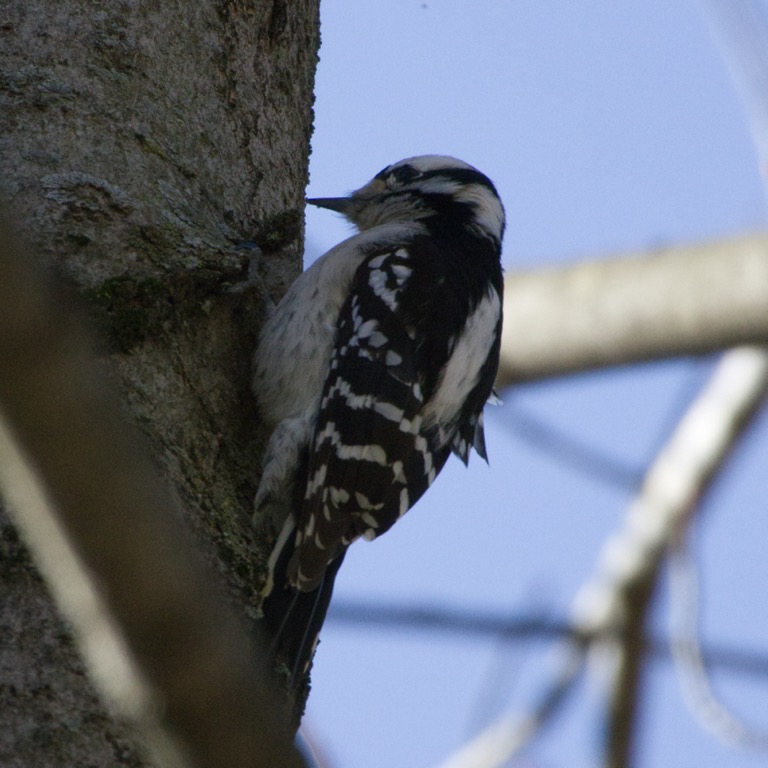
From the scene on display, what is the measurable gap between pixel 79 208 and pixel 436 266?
1.17 m

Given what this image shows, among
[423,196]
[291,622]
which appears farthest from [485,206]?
[291,622]

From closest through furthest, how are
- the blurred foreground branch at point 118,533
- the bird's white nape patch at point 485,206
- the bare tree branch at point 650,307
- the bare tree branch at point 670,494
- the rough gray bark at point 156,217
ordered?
1. the blurred foreground branch at point 118,533
2. the rough gray bark at point 156,217
3. the bare tree branch at point 650,307
4. the bare tree branch at point 670,494
5. the bird's white nape patch at point 485,206

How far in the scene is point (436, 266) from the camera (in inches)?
123

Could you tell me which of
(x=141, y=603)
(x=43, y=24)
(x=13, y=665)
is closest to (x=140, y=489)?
(x=141, y=603)

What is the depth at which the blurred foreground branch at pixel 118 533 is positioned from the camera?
2.12ft

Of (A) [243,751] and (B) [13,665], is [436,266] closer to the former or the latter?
(B) [13,665]

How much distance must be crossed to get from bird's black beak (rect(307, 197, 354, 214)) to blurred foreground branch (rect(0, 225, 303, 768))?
3.19 metres

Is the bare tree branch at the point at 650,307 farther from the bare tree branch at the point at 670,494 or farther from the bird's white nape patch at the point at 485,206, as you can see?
the bird's white nape patch at the point at 485,206

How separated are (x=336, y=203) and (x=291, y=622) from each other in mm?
1860

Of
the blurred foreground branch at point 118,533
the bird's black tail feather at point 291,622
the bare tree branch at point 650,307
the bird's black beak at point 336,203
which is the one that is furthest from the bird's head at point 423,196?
the blurred foreground branch at point 118,533

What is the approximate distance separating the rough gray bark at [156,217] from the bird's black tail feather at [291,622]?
0.14m

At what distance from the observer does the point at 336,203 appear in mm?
3850

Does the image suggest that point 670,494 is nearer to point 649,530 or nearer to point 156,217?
point 649,530

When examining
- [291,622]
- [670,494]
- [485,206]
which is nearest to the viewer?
[291,622]
